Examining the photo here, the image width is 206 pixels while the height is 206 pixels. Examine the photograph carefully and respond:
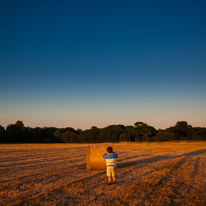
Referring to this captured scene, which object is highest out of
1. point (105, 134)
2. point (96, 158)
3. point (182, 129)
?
point (182, 129)

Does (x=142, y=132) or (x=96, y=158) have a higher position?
(x=142, y=132)

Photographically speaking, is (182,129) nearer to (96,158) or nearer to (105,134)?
(105,134)

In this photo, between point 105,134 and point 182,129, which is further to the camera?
point 105,134

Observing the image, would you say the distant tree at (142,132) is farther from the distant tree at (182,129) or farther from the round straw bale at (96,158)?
the round straw bale at (96,158)

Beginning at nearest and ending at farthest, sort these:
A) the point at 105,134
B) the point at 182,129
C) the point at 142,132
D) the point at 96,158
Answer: the point at 96,158 < the point at 142,132 < the point at 182,129 < the point at 105,134

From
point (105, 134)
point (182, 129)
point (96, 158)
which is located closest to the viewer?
point (96, 158)

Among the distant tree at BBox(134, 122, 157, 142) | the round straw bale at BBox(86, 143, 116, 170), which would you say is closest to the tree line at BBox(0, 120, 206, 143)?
the distant tree at BBox(134, 122, 157, 142)

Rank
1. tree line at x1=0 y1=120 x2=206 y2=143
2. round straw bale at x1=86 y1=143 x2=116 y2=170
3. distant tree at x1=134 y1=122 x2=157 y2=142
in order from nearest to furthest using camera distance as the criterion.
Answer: round straw bale at x1=86 y1=143 x2=116 y2=170, distant tree at x1=134 y1=122 x2=157 y2=142, tree line at x1=0 y1=120 x2=206 y2=143

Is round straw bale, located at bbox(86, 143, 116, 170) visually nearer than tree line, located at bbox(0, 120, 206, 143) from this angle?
Yes

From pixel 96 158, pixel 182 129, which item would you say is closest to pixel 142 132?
pixel 182 129

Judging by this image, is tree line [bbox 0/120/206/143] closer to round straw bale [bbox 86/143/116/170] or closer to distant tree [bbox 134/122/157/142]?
distant tree [bbox 134/122/157/142]

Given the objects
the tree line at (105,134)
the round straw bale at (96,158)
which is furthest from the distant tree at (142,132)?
the round straw bale at (96,158)

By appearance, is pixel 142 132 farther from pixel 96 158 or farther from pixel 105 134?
pixel 96 158

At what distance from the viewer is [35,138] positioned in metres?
80.1
